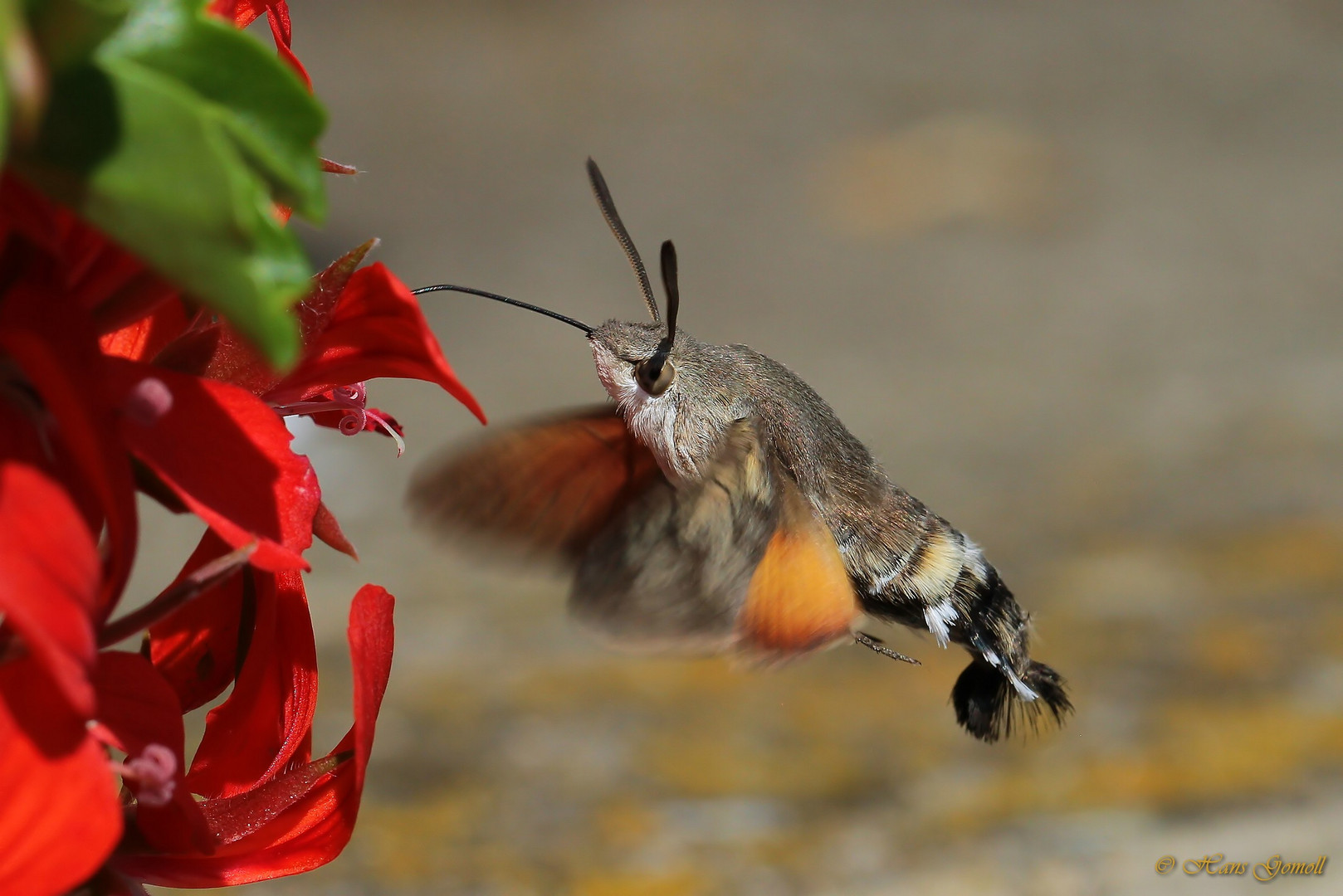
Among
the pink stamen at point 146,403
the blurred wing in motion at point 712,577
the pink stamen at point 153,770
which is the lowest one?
the blurred wing in motion at point 712,577

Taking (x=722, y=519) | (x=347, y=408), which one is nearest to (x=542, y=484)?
(x=722, y=519)

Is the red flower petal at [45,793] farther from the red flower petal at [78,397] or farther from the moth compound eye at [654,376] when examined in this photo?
the moth compound eye at [654,376]

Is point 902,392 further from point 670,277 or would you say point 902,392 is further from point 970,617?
point 670,277

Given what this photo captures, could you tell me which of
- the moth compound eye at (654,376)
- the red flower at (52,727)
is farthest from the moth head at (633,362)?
the red flower at (52,727)

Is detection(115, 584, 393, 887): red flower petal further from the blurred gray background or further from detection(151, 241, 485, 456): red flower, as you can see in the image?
the blurred gray background

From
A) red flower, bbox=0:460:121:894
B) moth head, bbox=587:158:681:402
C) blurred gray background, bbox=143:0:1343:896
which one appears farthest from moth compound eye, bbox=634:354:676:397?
red flower, bbox=0:460:121:894

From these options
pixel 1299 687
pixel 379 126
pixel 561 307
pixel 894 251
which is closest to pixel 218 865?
pixel 1299 687
